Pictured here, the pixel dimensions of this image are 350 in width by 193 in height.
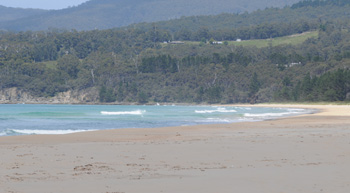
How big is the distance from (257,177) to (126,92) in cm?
13693

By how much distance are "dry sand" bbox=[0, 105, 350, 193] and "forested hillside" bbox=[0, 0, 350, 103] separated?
93.9 meters

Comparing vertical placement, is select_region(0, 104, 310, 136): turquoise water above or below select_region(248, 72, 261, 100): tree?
below

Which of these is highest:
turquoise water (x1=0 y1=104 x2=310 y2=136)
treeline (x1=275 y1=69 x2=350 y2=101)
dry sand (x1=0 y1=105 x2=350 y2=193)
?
treeline (x1=275 y1=69 x2=350 y2=101)

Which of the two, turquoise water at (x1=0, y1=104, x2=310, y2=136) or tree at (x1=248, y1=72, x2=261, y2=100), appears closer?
turquoise water at (x1=0, y1=104, x2=310, y2=136)

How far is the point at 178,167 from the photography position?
11.9m

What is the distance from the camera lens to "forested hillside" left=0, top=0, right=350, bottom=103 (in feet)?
433

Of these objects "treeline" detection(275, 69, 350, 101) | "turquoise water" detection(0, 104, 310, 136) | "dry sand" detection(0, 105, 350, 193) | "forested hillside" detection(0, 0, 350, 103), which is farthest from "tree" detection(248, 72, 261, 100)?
"dry sand" detection(0, 105, 350, 193)

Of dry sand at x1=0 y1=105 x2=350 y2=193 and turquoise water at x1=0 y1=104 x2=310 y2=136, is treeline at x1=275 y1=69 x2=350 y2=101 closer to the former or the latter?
turquoise water at x1=0 y1=104 x2=310 y2=136

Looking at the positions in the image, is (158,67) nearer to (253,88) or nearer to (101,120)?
(253,88)

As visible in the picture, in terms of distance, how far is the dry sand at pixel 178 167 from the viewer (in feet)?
30.9

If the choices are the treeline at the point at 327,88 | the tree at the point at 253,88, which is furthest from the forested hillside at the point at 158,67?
the treeline at the point at 327,88

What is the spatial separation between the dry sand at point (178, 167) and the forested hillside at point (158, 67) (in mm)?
93897

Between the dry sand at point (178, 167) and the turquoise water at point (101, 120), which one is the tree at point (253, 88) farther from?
the dry sand at point (178, 167)

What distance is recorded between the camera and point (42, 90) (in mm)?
156375
